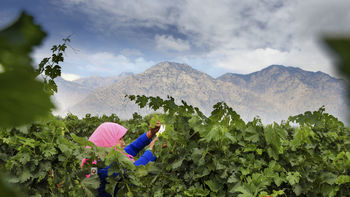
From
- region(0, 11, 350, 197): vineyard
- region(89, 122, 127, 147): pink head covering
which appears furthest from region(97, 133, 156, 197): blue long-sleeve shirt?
region(89, 122, 127, 147): pink head covering

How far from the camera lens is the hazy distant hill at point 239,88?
433ft

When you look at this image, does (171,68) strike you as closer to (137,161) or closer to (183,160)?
(137,161)

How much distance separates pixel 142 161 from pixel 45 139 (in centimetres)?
93

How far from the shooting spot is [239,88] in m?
159

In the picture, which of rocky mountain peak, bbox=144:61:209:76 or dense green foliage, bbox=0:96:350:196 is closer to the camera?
dense green foliage, bbox=0:96:350:196

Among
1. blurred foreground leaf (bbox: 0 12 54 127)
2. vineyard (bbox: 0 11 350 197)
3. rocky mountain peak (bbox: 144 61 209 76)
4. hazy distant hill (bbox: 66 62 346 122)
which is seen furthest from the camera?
rocky mountain peak (bbox: 144 61 209 76)

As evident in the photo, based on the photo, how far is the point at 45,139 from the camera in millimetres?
2490

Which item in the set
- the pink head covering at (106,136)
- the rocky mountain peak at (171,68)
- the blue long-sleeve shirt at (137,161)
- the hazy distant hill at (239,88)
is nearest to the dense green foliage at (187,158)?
the blue long-sleeve shirt at (137,161)

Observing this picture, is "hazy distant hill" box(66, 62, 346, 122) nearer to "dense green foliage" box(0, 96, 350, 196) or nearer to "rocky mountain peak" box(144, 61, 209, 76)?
"rocky mountain peak" box(144, 61, 209, 76)

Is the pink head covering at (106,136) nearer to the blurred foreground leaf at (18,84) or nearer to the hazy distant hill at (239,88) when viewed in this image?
the blurred foreground leaf at (18,84)

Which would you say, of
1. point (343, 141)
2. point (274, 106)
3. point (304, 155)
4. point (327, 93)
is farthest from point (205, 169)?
point (327, 93)

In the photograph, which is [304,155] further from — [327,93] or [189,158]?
[327,93]

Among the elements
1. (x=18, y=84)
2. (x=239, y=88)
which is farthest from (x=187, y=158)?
(x=239, y=88)

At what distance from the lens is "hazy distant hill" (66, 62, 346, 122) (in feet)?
433
